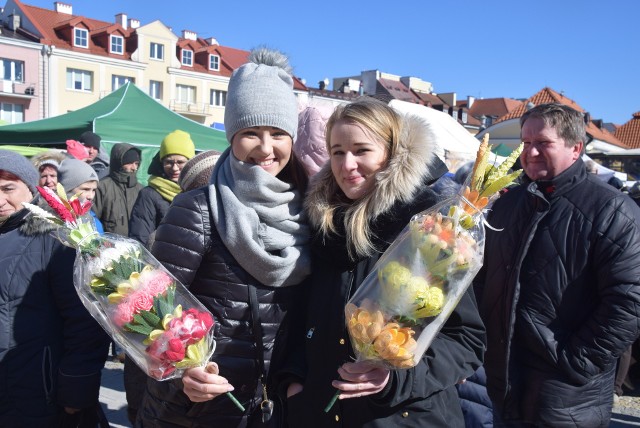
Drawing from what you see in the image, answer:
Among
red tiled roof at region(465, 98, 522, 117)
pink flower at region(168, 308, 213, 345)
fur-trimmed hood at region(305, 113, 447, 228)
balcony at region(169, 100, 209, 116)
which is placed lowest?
pink flower at region(168, 308, 213, 345)

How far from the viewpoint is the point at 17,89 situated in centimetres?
3453

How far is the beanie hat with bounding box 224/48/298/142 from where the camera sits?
84.5 inches

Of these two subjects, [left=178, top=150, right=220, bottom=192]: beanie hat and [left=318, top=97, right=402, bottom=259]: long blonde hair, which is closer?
[left=318, top=97, right=402, bottom=259]: long blonde hair

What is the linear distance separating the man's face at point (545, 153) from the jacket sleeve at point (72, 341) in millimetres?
2387

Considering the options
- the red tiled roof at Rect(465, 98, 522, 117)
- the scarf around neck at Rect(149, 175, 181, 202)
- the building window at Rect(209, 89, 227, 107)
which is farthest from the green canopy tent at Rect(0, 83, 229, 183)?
the red tiled roof at Rect(465, 98, 522, 117)

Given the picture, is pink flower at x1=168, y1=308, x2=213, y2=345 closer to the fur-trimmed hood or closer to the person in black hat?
the fur-trimmed hood

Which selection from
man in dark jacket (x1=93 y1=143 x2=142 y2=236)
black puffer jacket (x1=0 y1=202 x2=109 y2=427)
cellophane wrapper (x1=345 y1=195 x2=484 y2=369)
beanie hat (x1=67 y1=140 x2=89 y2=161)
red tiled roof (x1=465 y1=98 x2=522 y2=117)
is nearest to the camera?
cellophane wrapper (x1=345 y1=195 x2=484 y2=369)

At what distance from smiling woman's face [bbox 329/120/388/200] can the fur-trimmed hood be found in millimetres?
36

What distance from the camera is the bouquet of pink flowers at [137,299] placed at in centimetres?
177

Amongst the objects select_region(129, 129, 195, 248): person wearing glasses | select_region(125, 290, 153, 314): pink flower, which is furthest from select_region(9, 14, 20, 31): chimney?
select_region(125, 290, 153, 314): pink flower

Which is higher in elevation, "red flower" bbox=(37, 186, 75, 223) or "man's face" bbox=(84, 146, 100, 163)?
"red flower" bbox=(37, 186, 75, 223)

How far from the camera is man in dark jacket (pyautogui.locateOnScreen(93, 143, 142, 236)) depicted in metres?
6.23

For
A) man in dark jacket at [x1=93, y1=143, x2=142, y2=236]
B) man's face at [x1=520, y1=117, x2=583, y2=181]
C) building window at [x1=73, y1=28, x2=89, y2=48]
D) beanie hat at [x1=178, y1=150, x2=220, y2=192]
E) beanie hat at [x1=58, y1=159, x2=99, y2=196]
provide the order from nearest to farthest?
man's face at [x1=520, y1=117, x2=583, y2=181], beanie hat at [x1=178, y1=150, x2=220, y2=192], beanie hat at [x1=58, y1=159, x2=99, y2=196], man in dark jacket at [x1=93, y1=143, x2=142, y2=236], building window at [x1=73, y1=28, x2=89, y2=48]

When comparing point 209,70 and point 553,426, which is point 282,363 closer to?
point 553,426
